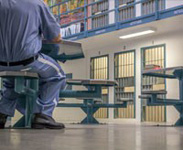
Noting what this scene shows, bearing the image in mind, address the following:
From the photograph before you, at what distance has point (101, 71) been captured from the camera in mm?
11969

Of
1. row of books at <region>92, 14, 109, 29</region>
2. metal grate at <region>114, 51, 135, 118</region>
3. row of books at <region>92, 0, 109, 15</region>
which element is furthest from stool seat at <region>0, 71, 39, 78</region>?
row of books at <region>92, 0, 109, 15</region>

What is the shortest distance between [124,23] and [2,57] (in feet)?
23.6

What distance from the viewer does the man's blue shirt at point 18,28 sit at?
237 centimetres

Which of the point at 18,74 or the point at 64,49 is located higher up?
the point at 64,49

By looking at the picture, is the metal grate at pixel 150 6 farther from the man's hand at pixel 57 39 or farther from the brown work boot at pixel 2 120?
the brown work boot at pixel 2 120

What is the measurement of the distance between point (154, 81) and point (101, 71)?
2.34 meters

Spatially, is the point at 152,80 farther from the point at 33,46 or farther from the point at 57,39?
the point at 33,46

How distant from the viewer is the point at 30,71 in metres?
2.60

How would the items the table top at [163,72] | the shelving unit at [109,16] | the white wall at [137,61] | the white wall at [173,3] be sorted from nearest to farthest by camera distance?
the table top at [163,72] < the shelving unit at [109,16] < the white wall at [173,3] < the white wall at [137,61]

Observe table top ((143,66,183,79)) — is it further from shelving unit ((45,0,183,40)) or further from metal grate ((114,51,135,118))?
metal grate ((114,51,135,118))

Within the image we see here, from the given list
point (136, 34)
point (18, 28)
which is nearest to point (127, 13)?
point (136, 34)

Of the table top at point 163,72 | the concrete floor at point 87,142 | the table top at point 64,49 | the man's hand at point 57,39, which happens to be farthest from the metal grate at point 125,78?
the concrete floor at point 87,142

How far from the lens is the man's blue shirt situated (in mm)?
2365

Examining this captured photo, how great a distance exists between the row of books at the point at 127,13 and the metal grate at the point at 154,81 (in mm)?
1054
